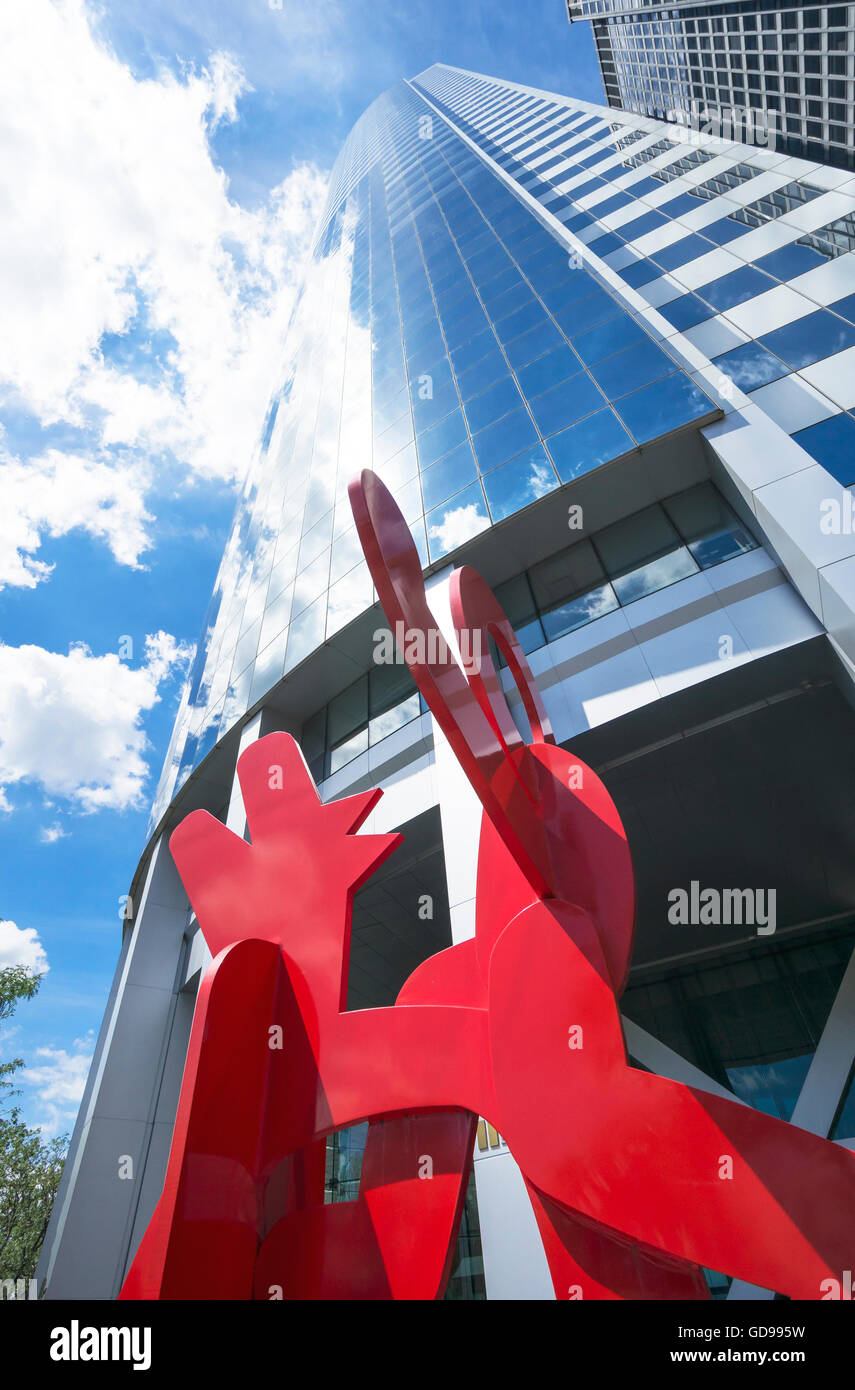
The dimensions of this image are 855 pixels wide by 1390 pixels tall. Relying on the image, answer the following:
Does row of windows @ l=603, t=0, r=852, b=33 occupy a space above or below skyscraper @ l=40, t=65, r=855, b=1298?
above

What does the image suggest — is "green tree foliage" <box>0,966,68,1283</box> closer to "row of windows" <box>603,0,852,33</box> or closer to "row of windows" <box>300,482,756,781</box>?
"row of windows" <box>300,482,756,781</box>

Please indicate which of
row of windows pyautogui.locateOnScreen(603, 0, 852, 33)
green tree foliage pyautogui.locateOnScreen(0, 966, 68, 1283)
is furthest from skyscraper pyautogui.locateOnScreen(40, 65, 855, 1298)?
row of windows pyautogui.locateOnScreen(603, 0, 852, 33)

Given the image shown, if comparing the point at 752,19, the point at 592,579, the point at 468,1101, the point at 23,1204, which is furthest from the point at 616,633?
the point at 752,19

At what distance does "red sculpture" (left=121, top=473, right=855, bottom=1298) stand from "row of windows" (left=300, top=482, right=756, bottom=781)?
6.24m

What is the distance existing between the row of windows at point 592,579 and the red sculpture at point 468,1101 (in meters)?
6.24

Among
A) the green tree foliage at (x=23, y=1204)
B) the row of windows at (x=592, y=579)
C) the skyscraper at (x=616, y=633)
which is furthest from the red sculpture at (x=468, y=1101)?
the green tree foliage at (x=23, y=1204)

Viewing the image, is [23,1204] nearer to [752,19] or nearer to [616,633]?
[616,633]

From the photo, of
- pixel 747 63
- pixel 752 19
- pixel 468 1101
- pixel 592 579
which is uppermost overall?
pixel 747 63

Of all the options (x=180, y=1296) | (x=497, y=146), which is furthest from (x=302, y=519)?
(x=497, y=146)

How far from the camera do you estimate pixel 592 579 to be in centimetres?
1264

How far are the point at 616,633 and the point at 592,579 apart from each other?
2.19 metres

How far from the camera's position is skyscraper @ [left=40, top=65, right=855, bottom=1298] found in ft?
32.7

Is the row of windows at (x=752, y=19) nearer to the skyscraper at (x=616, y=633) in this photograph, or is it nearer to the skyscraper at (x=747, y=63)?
the skyscraper at (x=747, y=63)
